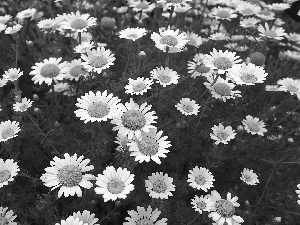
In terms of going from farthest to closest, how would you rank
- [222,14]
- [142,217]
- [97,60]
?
[222,14] < [97,60] < [142,217]

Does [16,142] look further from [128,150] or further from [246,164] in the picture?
[246,164]

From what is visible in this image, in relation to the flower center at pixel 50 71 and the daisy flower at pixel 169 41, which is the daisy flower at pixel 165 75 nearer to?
the daisy flower at pixel 169 41

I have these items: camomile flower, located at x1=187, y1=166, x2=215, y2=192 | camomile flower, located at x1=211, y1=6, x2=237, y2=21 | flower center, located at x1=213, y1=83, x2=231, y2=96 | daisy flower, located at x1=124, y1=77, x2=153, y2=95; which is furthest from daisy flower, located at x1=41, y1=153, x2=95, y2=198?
camomile flower, located at x1=211, y1=6, x2=237, y2=21

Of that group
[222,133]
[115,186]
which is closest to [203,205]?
[115,186]

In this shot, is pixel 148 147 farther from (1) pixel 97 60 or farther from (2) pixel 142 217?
(1) pixel 97 60

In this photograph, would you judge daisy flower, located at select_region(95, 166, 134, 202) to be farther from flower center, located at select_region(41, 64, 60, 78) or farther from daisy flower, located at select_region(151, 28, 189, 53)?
daisy flower, located at select_region(151, 28, 189, 53)
